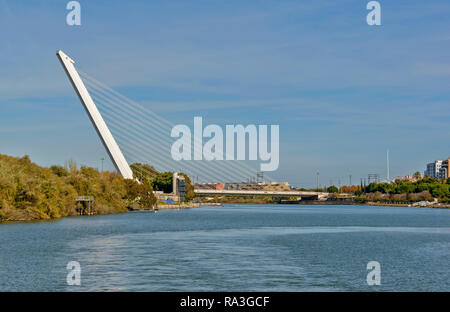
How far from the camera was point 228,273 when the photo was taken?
27531 mm

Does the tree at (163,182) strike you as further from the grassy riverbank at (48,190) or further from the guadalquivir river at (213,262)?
the guadalquivir river at (213,262)

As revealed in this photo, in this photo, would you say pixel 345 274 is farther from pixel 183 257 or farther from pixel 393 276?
pixel 183 257

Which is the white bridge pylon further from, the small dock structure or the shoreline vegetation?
the small dock structure

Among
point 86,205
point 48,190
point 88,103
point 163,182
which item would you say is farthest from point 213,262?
point 163,182

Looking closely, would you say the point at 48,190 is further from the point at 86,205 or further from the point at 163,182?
the point at 163,182

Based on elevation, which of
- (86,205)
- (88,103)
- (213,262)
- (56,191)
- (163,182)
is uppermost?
(88,103)

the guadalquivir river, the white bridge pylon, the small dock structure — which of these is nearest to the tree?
the white bridge pylon

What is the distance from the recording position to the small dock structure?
8566 cm

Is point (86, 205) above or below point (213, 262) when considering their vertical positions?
above

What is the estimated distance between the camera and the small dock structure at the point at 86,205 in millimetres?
85662

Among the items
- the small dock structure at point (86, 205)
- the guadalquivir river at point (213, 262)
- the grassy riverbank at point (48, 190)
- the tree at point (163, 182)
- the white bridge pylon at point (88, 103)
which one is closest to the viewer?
the guadalquivir river at point (213, 262)

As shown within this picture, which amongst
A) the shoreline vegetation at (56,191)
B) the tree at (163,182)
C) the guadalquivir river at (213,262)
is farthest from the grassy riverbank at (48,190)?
the tree at (163,182)

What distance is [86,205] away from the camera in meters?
88.4
